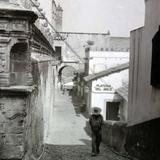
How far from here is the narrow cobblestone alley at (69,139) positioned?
31.7ft

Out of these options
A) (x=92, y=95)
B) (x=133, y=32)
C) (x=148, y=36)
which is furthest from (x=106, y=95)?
(x=148, y=36)

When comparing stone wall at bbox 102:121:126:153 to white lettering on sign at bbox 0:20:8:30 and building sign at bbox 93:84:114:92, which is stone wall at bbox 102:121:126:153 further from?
building sign at bbox 93:84:114:92

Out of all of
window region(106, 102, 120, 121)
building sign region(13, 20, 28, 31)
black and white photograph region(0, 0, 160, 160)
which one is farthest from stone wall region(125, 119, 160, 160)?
window region(106, 102, 120, 121)

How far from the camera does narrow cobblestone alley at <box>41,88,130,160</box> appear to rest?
31.7 ft

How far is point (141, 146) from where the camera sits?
861cm

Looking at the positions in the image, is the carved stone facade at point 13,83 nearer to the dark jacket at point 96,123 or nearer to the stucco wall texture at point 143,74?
the stucco wall texture at point 143,74

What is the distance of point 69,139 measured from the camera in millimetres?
Answer: 14703

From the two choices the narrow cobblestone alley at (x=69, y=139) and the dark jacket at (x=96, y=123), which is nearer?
the narrow cobblestone alley at (x=69, y=139)

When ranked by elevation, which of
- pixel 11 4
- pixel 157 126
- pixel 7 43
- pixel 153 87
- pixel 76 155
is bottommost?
pixel 76 155

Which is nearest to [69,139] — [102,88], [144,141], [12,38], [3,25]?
[144,141]

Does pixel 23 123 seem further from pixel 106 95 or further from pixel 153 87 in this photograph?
pixel 106 95

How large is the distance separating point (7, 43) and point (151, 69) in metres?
4.30

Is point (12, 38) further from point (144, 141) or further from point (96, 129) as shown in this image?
point (96, 129)

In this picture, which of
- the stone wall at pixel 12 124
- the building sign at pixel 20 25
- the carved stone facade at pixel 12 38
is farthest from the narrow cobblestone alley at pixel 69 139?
the building sign at pixel 20 25
